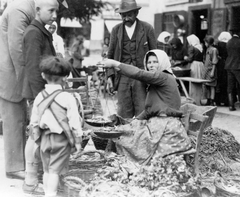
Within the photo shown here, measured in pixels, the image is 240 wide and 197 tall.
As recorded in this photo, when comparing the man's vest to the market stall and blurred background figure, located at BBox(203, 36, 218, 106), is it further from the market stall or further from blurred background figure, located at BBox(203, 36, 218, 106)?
blurred background figure, located at BBox(203, 36, 218, 106)

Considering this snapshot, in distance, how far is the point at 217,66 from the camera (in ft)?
40.9

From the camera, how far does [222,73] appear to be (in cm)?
1253

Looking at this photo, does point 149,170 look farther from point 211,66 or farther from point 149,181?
point 211,66

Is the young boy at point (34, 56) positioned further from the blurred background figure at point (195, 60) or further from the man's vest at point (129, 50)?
the blurred background figure at point (195, 60)

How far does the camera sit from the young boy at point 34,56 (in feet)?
15.5

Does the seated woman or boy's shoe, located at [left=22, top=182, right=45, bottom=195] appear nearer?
boy's shoe, located at [left=22, top=182, right=45, bottom=195]

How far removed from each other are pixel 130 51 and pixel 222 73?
20.6 feet

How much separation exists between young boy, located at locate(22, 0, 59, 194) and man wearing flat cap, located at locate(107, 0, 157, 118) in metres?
1.94

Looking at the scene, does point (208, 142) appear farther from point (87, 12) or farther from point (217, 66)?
point (87, 12)

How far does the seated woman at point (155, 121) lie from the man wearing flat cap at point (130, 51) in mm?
1232

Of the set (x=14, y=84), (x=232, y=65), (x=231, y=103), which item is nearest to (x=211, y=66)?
(x=232, y=65)

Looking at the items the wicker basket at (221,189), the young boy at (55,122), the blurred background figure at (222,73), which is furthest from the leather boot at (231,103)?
the young boy at (55,122)

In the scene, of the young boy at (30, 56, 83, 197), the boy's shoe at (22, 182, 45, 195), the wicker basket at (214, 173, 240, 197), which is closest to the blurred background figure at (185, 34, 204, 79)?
the wicker basket at (214, 173, 240, 197)

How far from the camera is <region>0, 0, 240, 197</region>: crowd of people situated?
4344 mm
